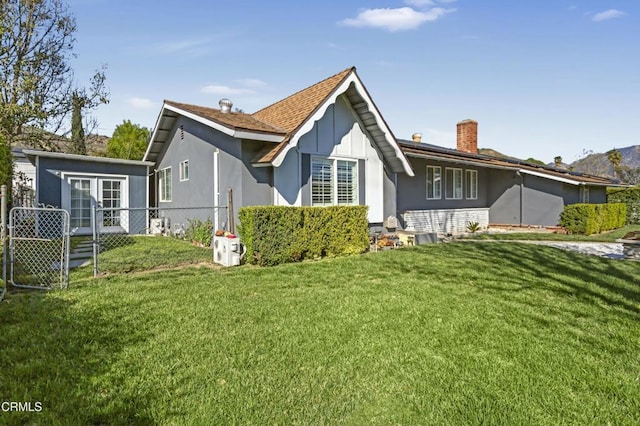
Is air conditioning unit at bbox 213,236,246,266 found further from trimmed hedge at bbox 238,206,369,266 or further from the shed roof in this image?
the shed roof

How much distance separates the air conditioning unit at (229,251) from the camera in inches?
335

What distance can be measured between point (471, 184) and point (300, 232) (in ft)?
44.0

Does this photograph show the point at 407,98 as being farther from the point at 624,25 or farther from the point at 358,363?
the point at 358,363

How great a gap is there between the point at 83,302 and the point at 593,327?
22.7 feet

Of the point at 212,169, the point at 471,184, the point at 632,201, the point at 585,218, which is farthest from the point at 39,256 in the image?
the point at 632,201

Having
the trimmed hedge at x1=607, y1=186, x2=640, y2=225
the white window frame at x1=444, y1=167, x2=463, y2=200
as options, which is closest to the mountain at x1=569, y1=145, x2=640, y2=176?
the trimmed hedge at x1=607, y1=186, x2=640, y2=225

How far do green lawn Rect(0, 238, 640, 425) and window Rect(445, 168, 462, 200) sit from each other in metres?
11.5

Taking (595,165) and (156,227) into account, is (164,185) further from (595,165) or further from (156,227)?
(595,165)

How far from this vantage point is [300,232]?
9148 millimetres

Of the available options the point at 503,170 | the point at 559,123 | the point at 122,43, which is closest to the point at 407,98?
the point at 503,170

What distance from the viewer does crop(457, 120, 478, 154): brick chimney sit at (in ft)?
76.8

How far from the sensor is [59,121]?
2166 centimetres

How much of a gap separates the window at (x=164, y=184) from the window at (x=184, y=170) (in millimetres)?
1675

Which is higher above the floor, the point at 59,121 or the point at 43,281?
the point at 59,121
